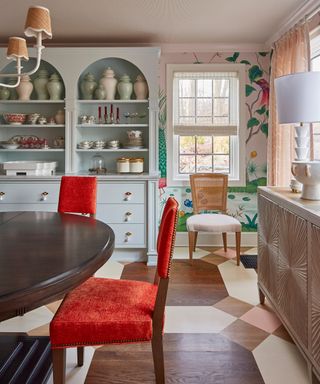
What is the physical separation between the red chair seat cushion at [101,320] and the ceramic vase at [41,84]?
3.05 m

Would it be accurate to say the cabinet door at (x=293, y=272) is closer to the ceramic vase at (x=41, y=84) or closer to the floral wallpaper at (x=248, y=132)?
the floral wallpaper at (x=248, y=132)

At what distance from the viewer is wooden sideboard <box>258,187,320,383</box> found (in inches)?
67.2

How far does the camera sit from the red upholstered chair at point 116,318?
147cm

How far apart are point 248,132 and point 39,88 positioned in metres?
2.47

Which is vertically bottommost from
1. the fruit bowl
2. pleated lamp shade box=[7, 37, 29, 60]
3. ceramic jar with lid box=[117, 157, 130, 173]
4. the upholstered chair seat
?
the upholstered chair seat

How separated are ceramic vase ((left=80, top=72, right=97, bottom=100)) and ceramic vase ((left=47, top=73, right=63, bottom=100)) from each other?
251 mm

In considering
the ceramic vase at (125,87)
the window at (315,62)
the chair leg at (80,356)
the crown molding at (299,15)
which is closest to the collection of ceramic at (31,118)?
the ceramic vase at (125,87)

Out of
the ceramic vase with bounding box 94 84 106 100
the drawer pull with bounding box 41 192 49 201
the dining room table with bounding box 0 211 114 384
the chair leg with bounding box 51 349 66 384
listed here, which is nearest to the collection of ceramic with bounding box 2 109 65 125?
the ceramic vase with bounding box 94 84 106 100

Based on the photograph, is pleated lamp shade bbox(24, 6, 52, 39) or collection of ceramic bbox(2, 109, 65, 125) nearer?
pleated lamp shade bbox(24, 6, 52, 39)

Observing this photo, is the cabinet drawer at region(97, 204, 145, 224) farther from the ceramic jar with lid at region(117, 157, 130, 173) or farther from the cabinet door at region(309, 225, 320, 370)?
the cabinet door at region(309, 225, 320, 370)

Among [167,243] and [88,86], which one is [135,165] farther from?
[167,243]

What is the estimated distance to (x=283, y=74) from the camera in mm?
3586

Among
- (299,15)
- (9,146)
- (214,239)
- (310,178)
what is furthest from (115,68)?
(310,178)

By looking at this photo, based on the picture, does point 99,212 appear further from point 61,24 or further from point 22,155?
point 61,24
